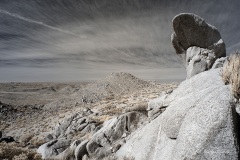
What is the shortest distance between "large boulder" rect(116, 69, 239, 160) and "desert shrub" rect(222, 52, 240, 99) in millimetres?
207

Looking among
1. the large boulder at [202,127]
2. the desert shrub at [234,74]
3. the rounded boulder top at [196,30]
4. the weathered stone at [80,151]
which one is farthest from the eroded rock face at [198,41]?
the weathered stone at [80,151]

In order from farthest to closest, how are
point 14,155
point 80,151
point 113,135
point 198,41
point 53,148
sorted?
1. point 53,148
2. point 113,135
3. point 198,41
4. point 80,151
5. point 14,155

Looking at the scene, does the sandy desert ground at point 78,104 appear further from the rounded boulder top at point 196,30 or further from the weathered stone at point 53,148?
the rounded boulder top at point 196,30

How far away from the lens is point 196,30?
45.9ft

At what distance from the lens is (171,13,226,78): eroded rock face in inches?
529

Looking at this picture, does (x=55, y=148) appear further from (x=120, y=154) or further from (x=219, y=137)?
(x=219, y=137)

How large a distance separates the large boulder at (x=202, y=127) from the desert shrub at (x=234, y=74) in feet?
0.68

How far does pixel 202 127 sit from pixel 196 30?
836cm

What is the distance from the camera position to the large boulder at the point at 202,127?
662 cm

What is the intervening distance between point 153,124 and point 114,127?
3961 millimetres

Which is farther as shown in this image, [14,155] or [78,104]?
[78,104]

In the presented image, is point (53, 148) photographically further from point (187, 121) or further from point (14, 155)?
point (187, 121)

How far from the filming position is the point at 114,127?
1486cm

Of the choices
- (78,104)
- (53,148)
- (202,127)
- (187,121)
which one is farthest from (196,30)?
(78,104)
